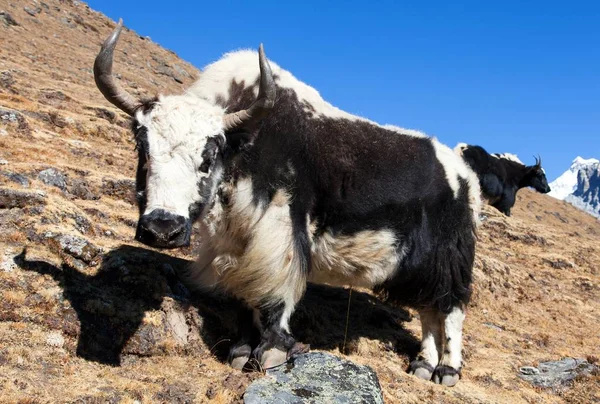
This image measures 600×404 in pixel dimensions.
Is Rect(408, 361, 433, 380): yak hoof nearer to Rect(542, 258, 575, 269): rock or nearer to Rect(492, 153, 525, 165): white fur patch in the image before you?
Rect(542, 258, 575, 269): rock

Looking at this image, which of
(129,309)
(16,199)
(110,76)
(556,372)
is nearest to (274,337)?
(129,309)

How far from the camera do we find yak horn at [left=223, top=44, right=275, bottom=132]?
390 cm

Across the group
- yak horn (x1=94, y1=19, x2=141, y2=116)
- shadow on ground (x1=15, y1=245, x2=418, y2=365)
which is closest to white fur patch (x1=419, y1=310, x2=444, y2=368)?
shadow on ground (x1=15, y1=245, x2=418, y2=365)

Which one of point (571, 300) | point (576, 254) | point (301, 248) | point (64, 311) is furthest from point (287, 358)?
point (576, 254)

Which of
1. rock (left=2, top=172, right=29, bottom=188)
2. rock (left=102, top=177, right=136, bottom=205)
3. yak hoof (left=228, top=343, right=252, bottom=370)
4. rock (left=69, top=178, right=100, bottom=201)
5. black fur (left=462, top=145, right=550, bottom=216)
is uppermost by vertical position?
black fur (left=462, top=145, right=550, bottom=216)

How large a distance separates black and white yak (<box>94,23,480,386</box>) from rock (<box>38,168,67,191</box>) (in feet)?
8.02

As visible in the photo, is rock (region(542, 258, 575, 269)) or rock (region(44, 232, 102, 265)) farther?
rock (region(542, 258, 575, 269))

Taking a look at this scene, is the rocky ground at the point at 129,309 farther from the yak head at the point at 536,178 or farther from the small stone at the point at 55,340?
the yak head at the point at 536,178

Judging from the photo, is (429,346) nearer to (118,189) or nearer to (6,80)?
(118,189)

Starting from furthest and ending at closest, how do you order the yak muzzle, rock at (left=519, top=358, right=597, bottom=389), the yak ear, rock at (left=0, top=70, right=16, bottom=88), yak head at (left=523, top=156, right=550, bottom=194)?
yak head at (left=523, top=156, right=550, bottom=194)
rock at (left=0, top=70, right=16, bottom=88)
rock at (left=519, top=358, right=597, bottom=389)
the yak ear
the yak muzzle

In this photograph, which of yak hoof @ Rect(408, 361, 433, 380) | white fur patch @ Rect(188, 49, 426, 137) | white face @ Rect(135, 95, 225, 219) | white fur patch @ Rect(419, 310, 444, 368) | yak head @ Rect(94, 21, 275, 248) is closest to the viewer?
yak head @ Rect(94, 21, 275, 248)

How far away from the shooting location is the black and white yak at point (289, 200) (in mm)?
3777

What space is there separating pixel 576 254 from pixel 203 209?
10.7m

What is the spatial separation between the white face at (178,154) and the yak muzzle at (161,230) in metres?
0.06
